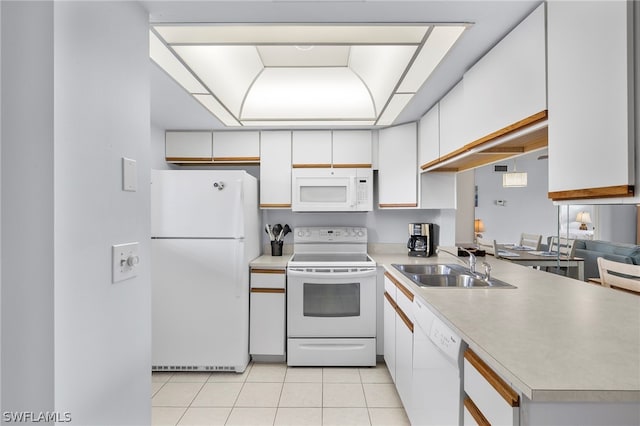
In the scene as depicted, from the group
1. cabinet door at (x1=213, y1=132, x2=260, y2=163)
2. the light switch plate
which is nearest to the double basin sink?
the light switch plate

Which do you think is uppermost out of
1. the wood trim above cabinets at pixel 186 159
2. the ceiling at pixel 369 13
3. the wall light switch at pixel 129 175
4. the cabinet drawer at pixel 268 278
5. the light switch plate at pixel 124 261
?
the ceiling at pixel 369 13

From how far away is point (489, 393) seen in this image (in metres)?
0.94

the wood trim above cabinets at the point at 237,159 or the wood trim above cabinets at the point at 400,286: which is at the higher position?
the wood trim above cabinets at the point at 237,159

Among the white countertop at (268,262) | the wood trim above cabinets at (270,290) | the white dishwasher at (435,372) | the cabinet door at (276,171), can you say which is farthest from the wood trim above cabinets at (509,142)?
the wood trim above cabinets at (270,290)

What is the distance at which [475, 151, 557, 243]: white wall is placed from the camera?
2.46 meters

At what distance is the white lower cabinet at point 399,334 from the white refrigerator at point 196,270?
118 cm

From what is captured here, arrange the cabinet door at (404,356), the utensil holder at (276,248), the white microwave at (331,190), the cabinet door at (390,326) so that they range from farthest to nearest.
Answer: the utensil holder at (276,248)
the white microwave at (331,190)
the cabinet door at (390,326)
the cabinet door at (404,356)

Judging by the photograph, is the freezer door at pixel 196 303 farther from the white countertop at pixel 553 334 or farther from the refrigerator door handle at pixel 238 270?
the white countertop at pixel 553 334

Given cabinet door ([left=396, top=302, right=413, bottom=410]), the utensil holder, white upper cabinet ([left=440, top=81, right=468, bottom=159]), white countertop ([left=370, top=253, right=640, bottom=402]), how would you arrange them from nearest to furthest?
white countertop ([left=370, top=253, right=640, bottom=402]) → cabinet door ([left=396, top=302, right=413, bottom=410]) → white upper cabinet ([left=440, top=81, right=468, bottom=159]) → the utensil holder

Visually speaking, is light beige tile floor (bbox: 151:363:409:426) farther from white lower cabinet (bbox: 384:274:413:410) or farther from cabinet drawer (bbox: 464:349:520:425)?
cabinet drawer (bbox: 464:349:520:425)

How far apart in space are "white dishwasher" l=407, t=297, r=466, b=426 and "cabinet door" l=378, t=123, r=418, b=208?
1475mm

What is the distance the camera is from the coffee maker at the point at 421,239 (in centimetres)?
304

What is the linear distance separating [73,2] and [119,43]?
0.24 m

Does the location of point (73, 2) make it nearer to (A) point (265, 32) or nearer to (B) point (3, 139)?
(B) point (3, 139)
